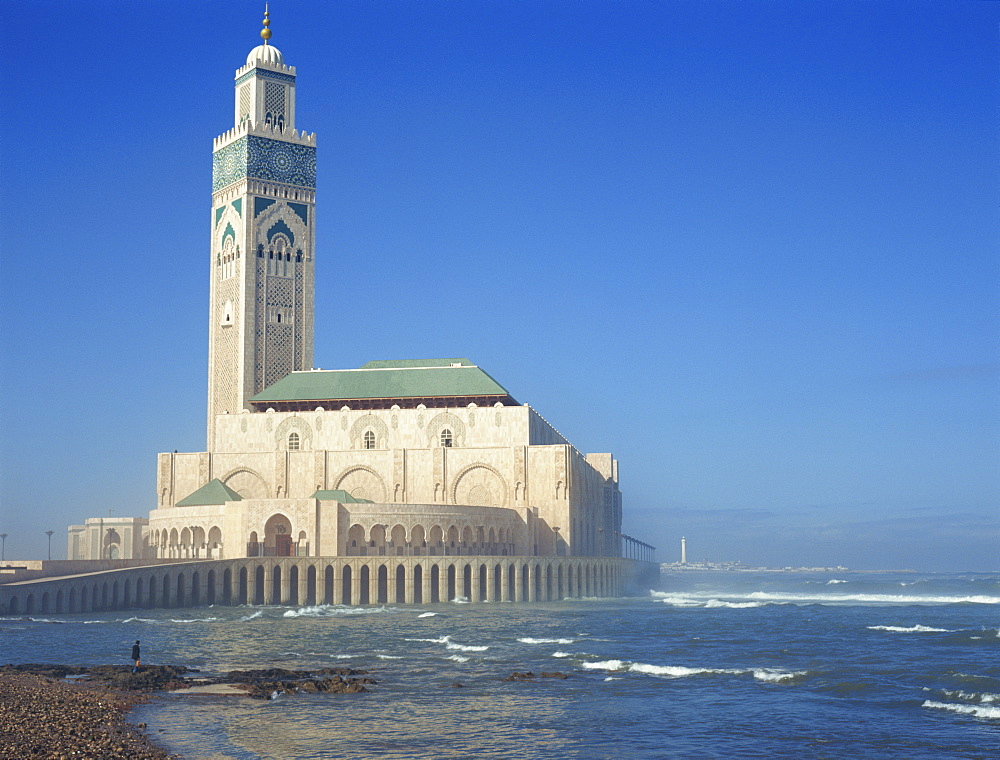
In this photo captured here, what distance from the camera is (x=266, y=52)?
9838 centimetres

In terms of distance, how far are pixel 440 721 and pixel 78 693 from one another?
9.71 metres

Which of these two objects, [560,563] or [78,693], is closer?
[78,693]

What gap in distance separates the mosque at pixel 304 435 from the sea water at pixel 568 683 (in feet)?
56.5

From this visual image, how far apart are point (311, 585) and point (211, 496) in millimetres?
15149

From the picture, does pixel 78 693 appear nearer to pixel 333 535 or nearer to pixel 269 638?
pixel 269 638

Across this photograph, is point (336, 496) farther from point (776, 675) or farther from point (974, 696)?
point (974, 696)

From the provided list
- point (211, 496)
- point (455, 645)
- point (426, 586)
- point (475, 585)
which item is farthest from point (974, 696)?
point (211, 496)

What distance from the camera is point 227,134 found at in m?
98.6

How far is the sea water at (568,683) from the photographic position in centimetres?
2603

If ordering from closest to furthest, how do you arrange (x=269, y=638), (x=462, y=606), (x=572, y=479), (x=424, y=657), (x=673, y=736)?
(x=673, y=736)
(x=424, y=657)
(x=269, y=638)
(x=462, y=606)
(x=572, y=479)

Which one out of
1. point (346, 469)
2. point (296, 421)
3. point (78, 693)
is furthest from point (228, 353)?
point (78, 693)

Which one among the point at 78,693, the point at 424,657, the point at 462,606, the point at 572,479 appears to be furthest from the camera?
the point at 572,479

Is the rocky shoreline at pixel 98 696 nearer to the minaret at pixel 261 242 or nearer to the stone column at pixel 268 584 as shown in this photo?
the stone column at pixel 268 584

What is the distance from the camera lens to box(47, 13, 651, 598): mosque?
80.8 metres
